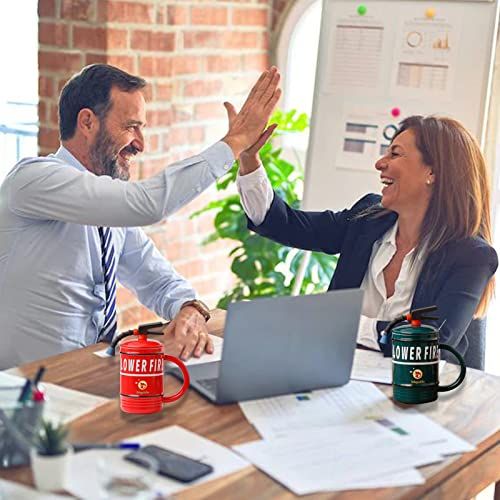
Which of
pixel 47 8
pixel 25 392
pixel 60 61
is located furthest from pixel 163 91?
pixel 25 392

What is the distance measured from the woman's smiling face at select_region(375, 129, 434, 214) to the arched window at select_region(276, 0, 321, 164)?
1.73 meters

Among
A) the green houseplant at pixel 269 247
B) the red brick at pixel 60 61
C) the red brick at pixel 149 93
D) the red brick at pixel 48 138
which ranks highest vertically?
the red brick at pixel 60 61

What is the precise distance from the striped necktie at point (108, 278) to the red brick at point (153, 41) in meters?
1.17

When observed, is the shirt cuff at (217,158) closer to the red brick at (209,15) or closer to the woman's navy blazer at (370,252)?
the woman's navy blazer at (370,252)

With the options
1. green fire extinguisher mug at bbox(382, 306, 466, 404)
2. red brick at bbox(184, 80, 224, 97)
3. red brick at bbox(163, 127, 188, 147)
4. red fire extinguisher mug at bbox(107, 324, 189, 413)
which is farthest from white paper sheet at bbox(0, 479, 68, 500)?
red brick at bbox(184, 80, 224, 97)

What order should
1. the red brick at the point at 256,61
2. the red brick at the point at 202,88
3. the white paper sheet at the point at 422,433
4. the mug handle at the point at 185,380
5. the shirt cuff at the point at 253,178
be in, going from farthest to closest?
1. the red brick at the point at 256,61
2. the red brick at the point at 202,88
3. the shirt cuff at the point at 253,178
4. the mug handle at the point at 185,380
5. the white paper sheet at the point at 422,433

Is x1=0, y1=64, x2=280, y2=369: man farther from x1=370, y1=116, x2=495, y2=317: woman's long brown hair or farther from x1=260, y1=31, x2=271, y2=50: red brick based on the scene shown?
x1=260, y1=31, x2=271, y2=50: red brick

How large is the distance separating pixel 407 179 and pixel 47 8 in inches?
62.1

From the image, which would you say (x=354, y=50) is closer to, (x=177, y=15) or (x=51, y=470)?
(x=177, y=15)

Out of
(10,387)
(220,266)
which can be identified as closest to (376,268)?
(10,387)

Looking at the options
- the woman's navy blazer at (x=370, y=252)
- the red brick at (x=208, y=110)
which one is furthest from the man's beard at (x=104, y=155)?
the red brick at (x=208, y=110)

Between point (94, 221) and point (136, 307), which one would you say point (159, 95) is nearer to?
point (136, 307)

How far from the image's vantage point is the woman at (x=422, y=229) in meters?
2.52

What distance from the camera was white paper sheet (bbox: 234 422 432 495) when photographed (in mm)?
1579
